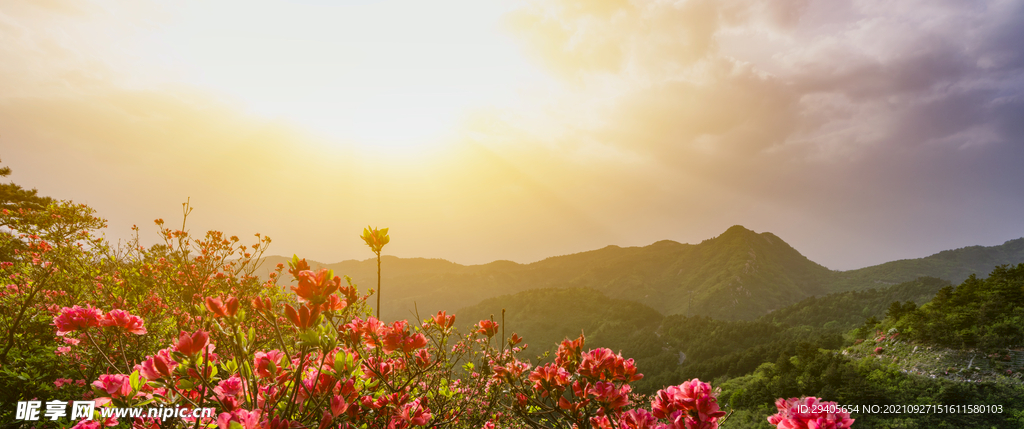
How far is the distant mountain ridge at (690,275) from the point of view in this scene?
255 feet

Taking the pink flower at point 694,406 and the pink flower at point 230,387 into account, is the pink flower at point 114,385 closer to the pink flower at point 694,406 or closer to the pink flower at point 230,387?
the pink flower at point 230,387

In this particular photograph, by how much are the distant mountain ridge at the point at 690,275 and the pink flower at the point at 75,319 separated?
68.6m

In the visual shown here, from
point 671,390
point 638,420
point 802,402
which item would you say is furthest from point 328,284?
point 802,402

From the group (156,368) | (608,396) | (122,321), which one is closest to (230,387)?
(156,368)

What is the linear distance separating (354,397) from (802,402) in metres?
2.50

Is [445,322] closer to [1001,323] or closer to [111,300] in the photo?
[111,300]

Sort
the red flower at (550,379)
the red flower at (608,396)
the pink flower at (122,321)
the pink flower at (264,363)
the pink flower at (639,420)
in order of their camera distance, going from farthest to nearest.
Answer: the red flower at (550,379) → the red flower at (608,396) → the pink flower at (639,420) → the pink flower at (122,321) → the pink flower at (264,363)

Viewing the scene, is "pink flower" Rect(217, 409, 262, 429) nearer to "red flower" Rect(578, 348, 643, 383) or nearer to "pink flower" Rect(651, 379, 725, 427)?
"red flower" Rect(578, 348, 643, 383)

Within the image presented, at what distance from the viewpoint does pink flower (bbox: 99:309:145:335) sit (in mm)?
1909

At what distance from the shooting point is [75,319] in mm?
2027

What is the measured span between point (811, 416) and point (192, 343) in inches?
118

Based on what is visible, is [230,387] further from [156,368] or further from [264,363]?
[156,368]

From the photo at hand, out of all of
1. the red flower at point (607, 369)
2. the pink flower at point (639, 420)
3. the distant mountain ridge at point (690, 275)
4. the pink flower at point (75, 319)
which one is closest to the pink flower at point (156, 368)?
the pink flower at point (75, 319)

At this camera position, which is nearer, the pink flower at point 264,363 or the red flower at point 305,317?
the red flower at point 305,317
